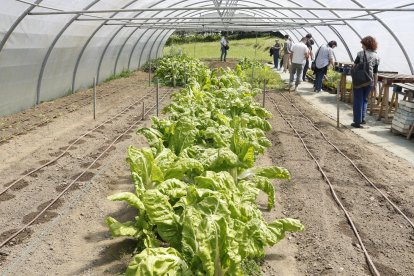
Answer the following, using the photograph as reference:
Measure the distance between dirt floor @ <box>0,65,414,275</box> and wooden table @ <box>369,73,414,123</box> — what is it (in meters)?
1.37

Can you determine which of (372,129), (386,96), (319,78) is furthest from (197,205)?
(319,78)

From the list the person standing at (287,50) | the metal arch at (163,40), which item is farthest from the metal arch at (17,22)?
the metal arch at (163,40)

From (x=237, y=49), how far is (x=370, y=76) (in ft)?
88.4

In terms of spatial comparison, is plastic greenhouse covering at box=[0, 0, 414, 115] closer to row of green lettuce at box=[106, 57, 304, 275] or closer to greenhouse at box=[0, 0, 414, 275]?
greenhouse at box=[0, 0, 414, 275]

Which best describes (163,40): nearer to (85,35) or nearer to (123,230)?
(85,35)

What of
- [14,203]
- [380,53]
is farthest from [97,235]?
[380,53]

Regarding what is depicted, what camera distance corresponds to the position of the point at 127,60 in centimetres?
1970

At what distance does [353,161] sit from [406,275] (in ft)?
10.9

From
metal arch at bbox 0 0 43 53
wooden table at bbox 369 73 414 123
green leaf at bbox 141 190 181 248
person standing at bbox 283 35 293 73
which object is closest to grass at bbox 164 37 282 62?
person standing at bbox 283 35 293 73

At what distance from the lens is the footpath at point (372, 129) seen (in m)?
7.83

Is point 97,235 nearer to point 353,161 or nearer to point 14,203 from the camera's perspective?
point 14,203

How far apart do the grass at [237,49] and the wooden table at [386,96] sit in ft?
64.1

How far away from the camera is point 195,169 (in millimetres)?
4613

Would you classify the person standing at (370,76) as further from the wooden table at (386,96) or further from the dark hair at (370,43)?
the wooden table at (386,96)
